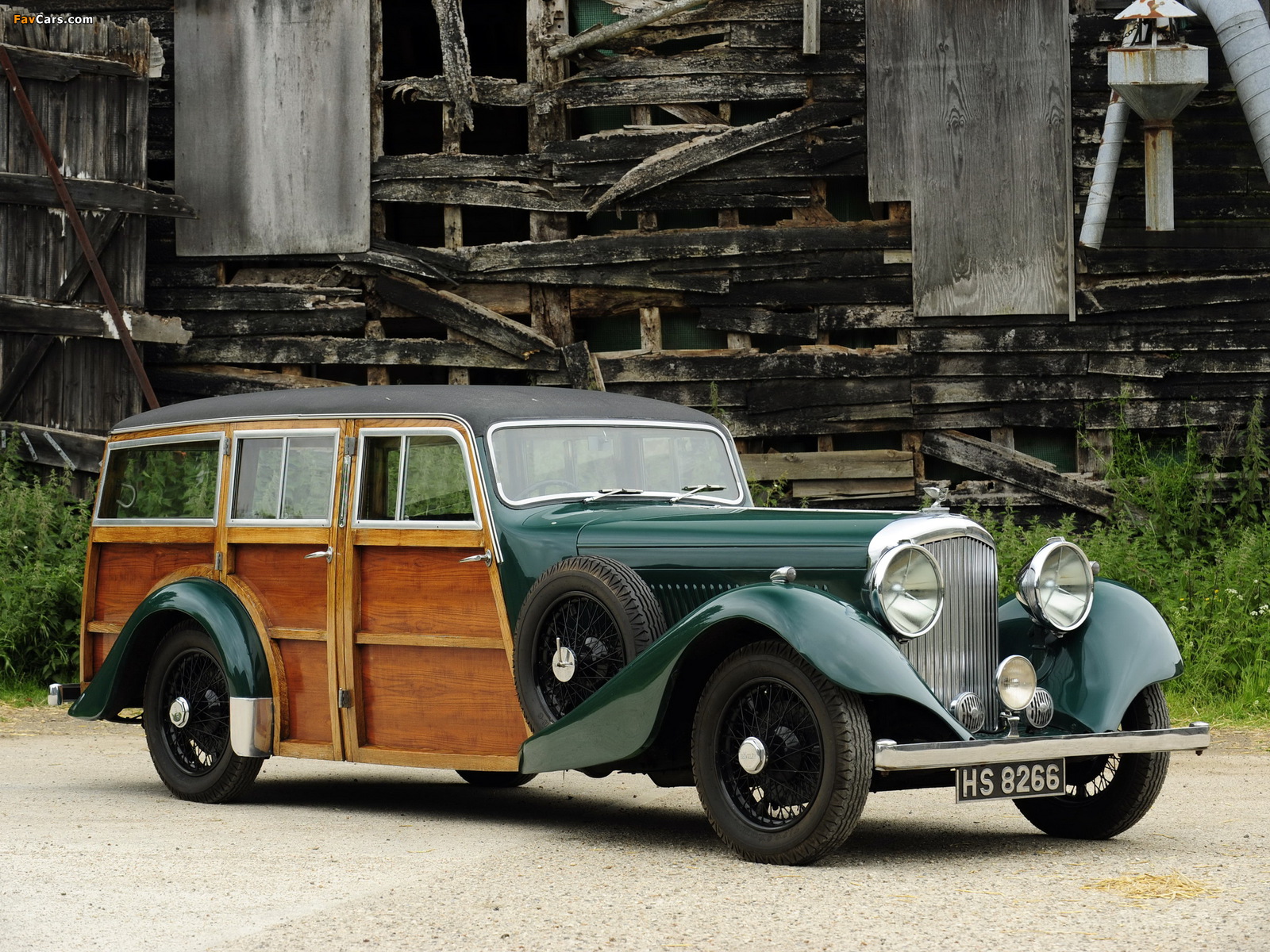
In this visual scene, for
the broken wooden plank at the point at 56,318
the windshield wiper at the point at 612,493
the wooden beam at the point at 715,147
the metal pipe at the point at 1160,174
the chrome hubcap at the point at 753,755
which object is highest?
the wooden beam at the point at 715,147

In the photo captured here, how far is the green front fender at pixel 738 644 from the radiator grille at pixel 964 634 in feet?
1.30

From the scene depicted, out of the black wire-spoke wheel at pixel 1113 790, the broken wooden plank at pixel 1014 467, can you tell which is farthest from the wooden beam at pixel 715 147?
the black wire-spoke wheel at pixel 1113 790

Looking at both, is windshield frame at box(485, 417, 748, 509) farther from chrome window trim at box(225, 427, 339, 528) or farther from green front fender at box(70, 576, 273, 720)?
green front fender at box(70, 576, 273, 720)

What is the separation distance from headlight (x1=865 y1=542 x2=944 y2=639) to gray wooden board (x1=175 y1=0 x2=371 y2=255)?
297 inches

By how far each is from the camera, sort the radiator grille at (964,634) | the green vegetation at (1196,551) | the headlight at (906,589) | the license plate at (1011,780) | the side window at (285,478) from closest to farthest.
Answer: the license plate at (1011,780)
the headlight at (906,589)
the radiator grille at (964,634)
the side window at (285,478)
the green vegetation at (1196,551)

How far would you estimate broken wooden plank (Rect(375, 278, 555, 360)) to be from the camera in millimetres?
11773

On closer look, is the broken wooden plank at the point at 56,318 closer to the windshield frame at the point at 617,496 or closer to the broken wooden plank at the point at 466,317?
the broken wooden plank at the point at 466,317

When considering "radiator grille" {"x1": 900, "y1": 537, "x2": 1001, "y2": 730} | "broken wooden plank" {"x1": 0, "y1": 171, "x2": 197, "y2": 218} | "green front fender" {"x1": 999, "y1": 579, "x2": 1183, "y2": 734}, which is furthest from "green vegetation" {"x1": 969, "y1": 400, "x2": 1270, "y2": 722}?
"broken wooden plank" {"x1": 0, "y1": 171, "x2": 197, "y2": 218}

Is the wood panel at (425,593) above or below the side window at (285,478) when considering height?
below

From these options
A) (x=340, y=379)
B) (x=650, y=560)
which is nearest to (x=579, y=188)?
(x=340, y=379)

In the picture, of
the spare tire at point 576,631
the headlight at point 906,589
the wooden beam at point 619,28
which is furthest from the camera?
the wooden beam at point 619,28

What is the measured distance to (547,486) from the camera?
639cm

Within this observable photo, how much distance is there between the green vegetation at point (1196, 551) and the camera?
9.58 m

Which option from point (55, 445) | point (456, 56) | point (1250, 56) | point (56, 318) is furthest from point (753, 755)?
point (56, 318)
